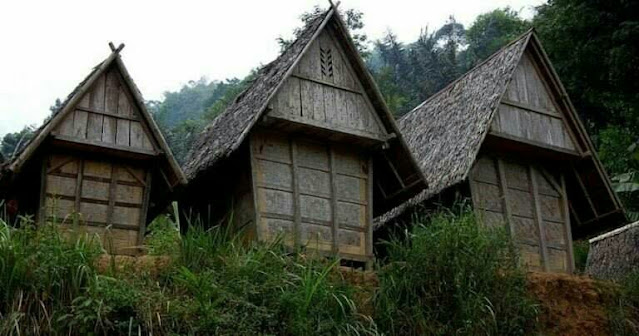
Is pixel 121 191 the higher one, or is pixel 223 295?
pixel 121 191

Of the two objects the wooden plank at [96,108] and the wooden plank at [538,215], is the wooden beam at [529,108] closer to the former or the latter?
the wooden plank at [538,215]

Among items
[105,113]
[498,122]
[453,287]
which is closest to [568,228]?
[498,122]

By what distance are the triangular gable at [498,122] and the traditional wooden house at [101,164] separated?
Answer: 163 inches

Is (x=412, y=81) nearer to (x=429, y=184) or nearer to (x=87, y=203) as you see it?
(x=429, y=184)

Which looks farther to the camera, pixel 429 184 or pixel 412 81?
pixel 412 81

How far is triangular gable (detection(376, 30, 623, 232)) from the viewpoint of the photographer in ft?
43.5

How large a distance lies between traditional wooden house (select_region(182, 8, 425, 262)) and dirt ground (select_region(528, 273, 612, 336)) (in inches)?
103

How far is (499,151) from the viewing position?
14180 mm

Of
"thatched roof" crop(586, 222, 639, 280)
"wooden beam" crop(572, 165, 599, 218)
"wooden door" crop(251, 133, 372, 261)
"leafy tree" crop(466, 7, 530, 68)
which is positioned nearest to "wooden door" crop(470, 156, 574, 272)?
"wooden beam" crop(572, 165, 599, 218)

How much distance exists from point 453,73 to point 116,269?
31627 millimetres

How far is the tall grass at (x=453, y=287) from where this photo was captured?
9688 mm

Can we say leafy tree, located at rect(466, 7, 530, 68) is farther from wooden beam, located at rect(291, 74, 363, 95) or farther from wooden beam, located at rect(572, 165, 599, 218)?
wooden beam, located at rect(291, 74, 363, 95)

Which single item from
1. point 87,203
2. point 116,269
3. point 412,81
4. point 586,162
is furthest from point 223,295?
point 412,81

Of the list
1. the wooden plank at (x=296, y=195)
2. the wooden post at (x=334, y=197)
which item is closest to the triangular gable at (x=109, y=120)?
the wooden plank at (x=296, y=195)
